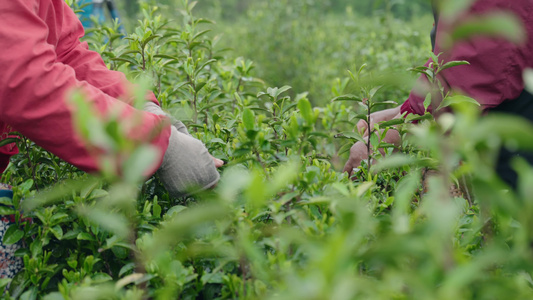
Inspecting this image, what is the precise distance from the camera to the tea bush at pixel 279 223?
85 cm

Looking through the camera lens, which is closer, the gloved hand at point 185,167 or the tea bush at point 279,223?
the tea bush at point 279,223

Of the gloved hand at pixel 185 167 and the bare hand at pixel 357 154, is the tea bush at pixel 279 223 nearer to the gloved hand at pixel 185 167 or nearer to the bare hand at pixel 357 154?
the gloved hand at pixel 185 167

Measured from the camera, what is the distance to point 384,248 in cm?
85

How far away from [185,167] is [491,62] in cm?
123

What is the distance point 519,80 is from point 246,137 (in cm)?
125

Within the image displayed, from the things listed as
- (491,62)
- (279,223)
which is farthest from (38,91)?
(491,62)

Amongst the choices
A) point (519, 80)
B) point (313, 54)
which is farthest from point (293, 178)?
point (313, 54)

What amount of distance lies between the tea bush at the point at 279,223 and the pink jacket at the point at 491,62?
322 mm

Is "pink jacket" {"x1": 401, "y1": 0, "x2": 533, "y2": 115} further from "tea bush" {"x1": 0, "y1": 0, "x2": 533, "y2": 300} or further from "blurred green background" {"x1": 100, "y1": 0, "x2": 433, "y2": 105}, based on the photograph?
"blurred green background" {"x1": 100, "y1": 0, "x2": 433, "y2": 105}

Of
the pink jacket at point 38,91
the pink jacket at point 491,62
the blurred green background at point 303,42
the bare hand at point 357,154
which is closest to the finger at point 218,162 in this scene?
the pink jacket at point 38,91

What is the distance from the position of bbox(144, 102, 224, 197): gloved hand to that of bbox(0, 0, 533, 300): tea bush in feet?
0.20

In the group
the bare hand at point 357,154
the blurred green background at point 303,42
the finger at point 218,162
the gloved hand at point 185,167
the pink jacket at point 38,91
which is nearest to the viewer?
the pink jacket at point 38,91

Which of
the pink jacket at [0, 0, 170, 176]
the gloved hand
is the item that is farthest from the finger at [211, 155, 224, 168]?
the pink jacket at [0, 0, 170, 176]

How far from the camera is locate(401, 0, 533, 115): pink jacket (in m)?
1.87
